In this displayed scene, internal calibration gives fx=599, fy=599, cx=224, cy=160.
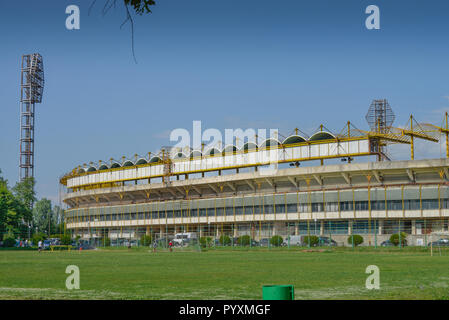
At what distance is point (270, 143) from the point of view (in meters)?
96.8

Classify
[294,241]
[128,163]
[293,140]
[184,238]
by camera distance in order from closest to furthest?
[294,241], [293,140], [184,238], [128,163]

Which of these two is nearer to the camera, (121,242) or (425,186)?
(425,186)

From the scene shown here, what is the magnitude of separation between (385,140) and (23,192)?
67.9 metres

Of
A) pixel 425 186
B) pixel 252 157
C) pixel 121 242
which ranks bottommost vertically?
pixel 121 242

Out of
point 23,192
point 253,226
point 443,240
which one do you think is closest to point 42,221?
point 23,192

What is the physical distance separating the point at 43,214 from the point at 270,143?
256 feet

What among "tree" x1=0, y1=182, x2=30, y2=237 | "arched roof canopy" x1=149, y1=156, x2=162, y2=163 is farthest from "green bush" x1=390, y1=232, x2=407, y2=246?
"arched roof canopy" x1=149, y1=156, x2=162, y2=163

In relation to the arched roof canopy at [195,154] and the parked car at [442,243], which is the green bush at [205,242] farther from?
the parked car at [442,243]

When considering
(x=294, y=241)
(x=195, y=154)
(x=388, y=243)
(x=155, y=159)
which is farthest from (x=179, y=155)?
(x=388, y=243)

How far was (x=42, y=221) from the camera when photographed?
493 ft

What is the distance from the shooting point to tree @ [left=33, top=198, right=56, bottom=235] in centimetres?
14871

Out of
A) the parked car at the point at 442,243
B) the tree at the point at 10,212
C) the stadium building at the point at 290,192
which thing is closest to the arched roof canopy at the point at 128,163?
the stadium building at the point at 290,192

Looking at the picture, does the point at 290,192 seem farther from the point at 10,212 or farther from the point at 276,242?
the point at 10,212
